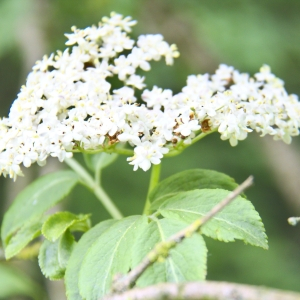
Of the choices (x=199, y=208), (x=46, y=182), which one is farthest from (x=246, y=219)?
(x=46, y=182)

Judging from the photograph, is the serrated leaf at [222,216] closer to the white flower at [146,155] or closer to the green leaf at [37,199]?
the white flower at [146,155]

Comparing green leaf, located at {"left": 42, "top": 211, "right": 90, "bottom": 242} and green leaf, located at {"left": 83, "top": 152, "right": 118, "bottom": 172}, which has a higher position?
green leaf, located at {"left": 83, "top": 152, "right": 118, "bottom": 172}

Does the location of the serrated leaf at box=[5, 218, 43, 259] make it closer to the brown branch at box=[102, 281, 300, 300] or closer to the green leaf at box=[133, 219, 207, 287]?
the green leaf at box=[133, 219, 207, 287]

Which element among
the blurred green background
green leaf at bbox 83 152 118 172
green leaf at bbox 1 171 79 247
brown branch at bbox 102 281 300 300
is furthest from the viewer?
the blurred green background

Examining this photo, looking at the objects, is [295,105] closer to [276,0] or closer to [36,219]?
[36,219]

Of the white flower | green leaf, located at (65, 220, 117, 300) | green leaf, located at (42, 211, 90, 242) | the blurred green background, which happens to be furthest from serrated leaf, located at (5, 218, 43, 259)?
the blurred green background

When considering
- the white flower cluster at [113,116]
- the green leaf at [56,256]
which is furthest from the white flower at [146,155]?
the green leaf at [56,256]

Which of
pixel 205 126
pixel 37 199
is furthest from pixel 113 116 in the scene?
pixel 37 199
